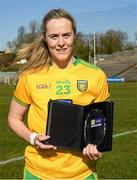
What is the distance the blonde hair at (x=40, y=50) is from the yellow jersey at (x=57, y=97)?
0.06 meters

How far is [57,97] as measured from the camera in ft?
11.9

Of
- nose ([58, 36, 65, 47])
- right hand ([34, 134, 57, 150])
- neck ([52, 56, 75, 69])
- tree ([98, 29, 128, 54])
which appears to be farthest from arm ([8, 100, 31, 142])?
tree ([98, 29, 128, 54])

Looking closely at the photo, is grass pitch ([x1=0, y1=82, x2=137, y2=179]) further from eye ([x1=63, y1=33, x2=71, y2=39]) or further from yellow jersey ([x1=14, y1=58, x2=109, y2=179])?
eye ([x1=63, y1=33, x2=71, y2=39])

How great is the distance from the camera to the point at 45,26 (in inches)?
145

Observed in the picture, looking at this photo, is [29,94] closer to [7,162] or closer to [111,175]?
[111,175]

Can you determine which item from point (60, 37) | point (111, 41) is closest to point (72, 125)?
point (60, 37)

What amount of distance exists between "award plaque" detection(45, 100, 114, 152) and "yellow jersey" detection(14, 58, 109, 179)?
14cm

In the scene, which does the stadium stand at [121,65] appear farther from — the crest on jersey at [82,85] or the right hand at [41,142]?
the right hand at [41,142]

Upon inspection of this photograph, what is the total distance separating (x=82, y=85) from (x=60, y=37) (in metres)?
0.36

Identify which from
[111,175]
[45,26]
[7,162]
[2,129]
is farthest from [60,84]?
[2,129]

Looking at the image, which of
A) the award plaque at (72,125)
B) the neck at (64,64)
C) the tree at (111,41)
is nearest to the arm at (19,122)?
the award plaque at (72,125)

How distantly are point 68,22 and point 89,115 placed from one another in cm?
67

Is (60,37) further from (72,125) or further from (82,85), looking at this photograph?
(72,125)

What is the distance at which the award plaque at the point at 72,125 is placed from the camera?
339cm
